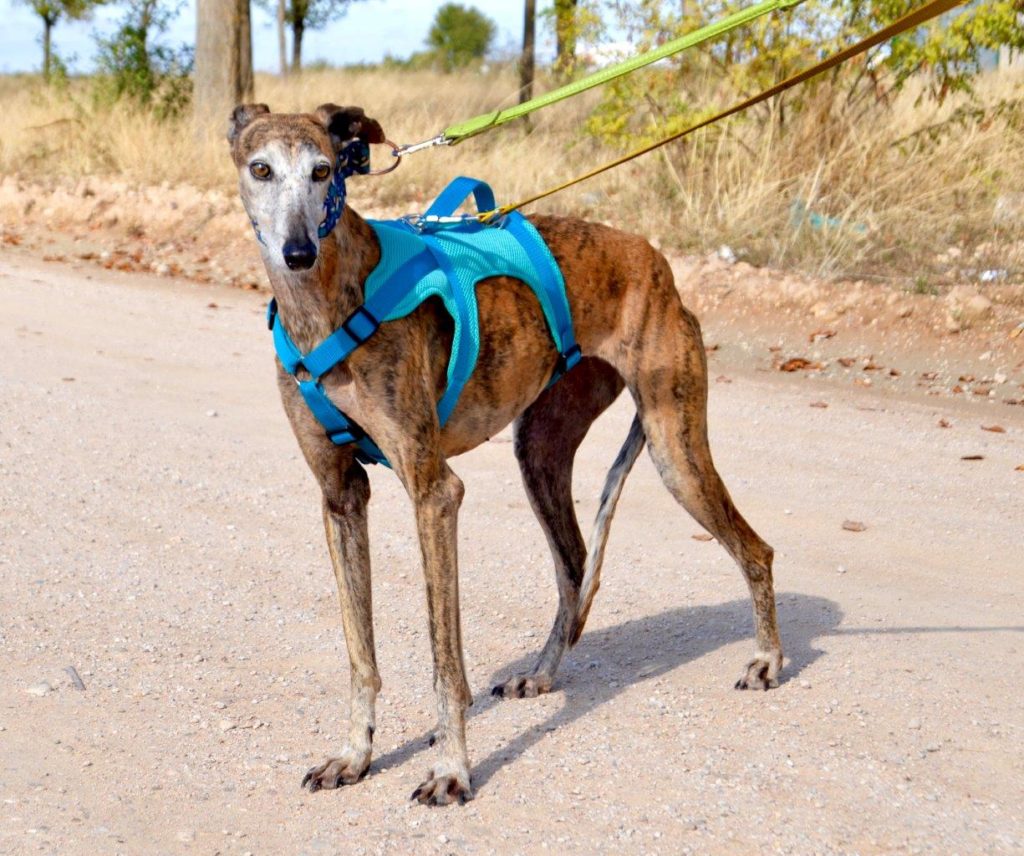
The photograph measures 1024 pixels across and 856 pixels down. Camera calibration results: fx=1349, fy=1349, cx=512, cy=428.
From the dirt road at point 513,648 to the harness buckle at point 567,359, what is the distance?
1.11m

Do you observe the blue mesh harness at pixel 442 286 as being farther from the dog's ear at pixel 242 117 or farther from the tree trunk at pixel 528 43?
the tree trunk at pixel 528 43

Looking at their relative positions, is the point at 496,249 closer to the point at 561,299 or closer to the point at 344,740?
the point at 561,299

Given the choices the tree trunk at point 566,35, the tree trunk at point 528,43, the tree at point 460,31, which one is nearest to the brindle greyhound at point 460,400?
the tree trunk at point 566,35

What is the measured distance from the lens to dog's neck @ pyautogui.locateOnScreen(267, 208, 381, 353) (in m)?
3.64

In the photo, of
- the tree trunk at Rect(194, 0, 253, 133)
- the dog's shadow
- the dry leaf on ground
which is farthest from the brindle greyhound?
the tree trunk at Rect(194, 0, 253, 133)

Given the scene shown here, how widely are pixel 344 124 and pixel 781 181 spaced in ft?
30.4

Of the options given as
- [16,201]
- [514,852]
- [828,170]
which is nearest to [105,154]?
[16,201]

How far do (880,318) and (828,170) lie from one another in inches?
101

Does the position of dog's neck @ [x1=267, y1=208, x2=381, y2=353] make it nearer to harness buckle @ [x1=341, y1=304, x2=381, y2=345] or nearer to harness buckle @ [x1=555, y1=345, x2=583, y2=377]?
harness buckle @ [x1=341, y1=304, x2=381, y2=345]

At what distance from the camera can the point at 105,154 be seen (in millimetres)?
16281

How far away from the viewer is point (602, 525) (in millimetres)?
4484

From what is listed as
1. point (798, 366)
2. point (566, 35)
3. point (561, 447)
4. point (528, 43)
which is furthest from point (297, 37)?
point (561, 447)

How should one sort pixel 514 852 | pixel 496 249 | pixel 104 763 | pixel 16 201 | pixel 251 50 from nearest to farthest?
1. pixel 514 852
2. pixel 104 763
3. pixel 496 249
4. pixel 16 201
5. pixel 251 50

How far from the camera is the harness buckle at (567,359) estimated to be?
428 cm
